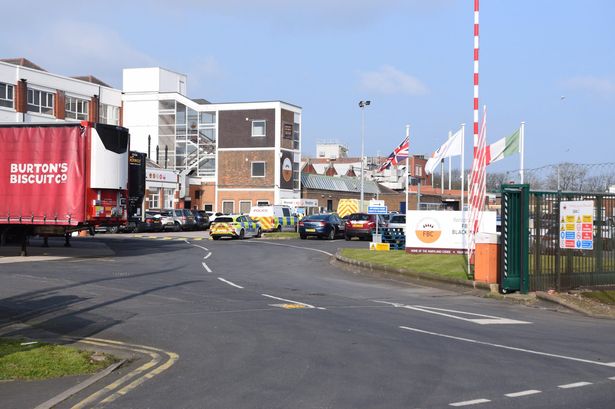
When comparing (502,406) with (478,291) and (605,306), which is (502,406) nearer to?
(605,306)

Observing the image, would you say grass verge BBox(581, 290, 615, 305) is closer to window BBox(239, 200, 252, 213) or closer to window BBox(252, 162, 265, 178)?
window BBox(252, 162, 265, 178)

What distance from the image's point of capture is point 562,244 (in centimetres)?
1619

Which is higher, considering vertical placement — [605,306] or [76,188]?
[76,188]

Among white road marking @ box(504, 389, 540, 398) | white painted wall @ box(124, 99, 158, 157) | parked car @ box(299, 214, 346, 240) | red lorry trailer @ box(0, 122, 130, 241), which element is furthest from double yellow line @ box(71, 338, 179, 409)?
white painted wall @ box(124, 99, 158, 157)

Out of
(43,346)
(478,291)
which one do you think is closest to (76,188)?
(478,291)

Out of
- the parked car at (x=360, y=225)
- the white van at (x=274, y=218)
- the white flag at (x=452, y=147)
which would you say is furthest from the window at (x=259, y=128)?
the white flag at (x=452, y=147)

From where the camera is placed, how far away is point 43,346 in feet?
30.7

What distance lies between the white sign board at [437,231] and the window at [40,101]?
44518 millimetres

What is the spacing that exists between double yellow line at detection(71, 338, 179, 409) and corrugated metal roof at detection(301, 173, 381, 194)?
6709cm

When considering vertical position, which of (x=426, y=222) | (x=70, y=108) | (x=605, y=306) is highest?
(x=70, y=108)

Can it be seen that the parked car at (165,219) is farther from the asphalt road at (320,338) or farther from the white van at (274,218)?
the asphalt road at (320,338)

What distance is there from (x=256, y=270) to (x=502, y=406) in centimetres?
1594

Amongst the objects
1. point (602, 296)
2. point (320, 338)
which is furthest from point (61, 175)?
point (602, 296)

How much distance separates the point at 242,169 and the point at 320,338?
61.6 meters
